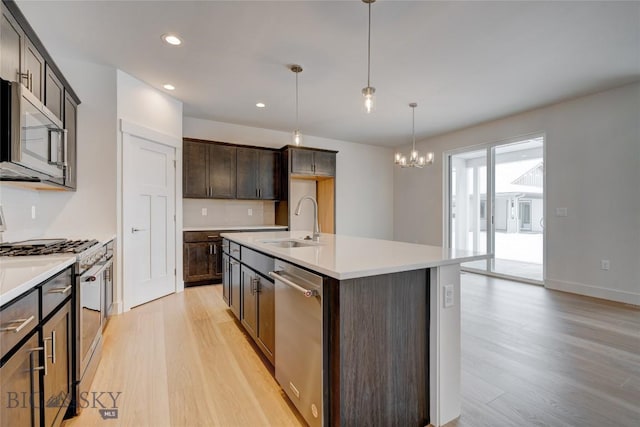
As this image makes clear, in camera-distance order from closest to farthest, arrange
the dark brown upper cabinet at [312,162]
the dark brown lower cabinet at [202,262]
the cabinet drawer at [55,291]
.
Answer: the cabinet drawer at [55,291], the dark brown lower cabinet at [202,262], the dark brown upper cabinet at [312,162]

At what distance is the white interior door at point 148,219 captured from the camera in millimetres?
3334

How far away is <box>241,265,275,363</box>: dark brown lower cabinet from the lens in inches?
78.2

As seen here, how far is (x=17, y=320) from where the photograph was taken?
0.99 m

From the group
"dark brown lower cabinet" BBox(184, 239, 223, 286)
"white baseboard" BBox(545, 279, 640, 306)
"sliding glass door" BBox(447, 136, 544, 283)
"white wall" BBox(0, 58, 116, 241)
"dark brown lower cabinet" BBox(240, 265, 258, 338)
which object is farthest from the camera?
"sliding glass door" BBox(447, 136, 544, 283)

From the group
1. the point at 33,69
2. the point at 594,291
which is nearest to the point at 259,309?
the point at 33,69

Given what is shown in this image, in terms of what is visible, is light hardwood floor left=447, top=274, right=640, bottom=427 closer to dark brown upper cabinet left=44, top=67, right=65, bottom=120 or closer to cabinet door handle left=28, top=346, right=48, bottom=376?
cabinet door handle left=28, top=346, right=48, bottom=376

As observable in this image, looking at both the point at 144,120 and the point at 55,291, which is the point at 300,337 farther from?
the point at 144,120

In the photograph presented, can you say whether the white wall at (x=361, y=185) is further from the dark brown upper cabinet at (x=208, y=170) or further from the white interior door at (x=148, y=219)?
the white interior door at (x=148, y=219)

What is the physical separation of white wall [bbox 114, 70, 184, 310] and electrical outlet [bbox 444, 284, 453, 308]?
10.9 feet

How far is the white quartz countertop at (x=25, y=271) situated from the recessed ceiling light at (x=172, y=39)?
6.93 feet

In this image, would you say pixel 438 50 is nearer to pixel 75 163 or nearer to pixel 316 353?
pixel 316 353

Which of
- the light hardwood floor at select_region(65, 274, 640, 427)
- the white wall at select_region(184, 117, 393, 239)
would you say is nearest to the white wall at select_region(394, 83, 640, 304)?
the light hardwood floor at select_region(65, 274, 640, 427)

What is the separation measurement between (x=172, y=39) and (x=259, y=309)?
8.32ft

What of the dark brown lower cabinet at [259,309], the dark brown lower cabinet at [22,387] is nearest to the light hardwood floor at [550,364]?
the dark brown lower cabinet at [259,309]
